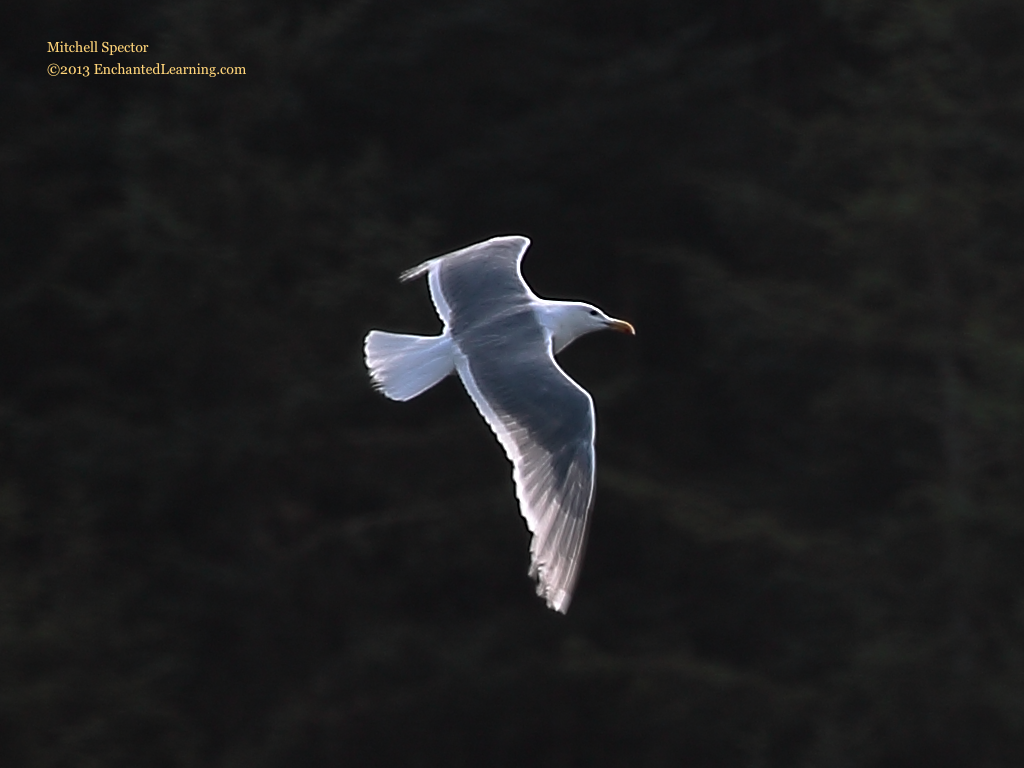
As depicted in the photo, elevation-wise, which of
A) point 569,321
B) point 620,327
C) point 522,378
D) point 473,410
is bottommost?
point 473,410

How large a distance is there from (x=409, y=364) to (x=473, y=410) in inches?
172

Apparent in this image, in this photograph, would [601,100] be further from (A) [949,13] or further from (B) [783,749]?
(B) [783,749]

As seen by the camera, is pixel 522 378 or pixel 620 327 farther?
pixel 620 327

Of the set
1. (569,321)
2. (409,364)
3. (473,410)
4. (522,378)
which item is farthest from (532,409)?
(473,410)

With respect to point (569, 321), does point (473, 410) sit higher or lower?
lower

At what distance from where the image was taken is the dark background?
29.6 ft

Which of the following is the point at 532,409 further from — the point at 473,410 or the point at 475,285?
the point at 473,410

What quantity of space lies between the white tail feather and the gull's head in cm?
33

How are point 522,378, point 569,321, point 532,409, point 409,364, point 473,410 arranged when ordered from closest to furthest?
1. point 532,409
2. point 522,378
3. point 409,364
4. point 569,321
5. point 473,410

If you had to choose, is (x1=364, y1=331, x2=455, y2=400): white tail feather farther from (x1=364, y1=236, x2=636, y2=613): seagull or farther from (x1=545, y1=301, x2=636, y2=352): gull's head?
(x1=545, y1=301, x2=636, y2=352): gull's head

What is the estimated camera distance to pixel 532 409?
15.6 ft

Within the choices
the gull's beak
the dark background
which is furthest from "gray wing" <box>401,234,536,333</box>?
the dark background

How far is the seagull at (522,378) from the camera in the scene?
14.7 feet

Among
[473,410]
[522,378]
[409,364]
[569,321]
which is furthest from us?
[473,410]
